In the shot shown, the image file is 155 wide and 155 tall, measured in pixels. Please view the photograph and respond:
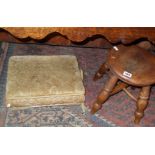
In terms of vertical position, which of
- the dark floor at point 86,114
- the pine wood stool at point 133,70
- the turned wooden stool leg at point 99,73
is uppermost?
the pine wood stool at point 133,70

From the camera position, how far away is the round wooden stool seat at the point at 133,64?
52.6 inches

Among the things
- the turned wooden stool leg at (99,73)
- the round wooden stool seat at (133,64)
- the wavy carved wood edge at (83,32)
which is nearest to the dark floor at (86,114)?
the turned wooden stool leg at (99,73)

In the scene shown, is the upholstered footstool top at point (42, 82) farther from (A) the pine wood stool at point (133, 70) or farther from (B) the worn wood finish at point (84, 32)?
(B) the worn wood finish at point (84, 32)

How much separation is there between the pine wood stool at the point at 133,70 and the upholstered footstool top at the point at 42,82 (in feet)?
0.62

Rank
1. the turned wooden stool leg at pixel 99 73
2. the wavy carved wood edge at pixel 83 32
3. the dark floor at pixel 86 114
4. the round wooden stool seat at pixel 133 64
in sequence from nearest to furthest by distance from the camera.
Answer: the wavy carved wood edge at pixel 83 32
the round wooden stool seat at pixel 133 64
the dark floor at pixel 86 114
the turned wooden stool leg at pixel 99 73

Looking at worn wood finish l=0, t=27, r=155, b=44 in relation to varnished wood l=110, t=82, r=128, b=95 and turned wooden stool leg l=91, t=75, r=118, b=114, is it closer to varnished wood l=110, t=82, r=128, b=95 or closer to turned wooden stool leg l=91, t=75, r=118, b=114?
turned wooden stool leg l=91, t=75, r=118, b=114

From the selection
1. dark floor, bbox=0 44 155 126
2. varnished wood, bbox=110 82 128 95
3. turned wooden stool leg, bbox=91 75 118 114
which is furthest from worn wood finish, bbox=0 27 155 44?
dark floor, bbox=0 44 155 126

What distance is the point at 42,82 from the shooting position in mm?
1395

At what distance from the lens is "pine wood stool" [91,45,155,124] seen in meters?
1.34
